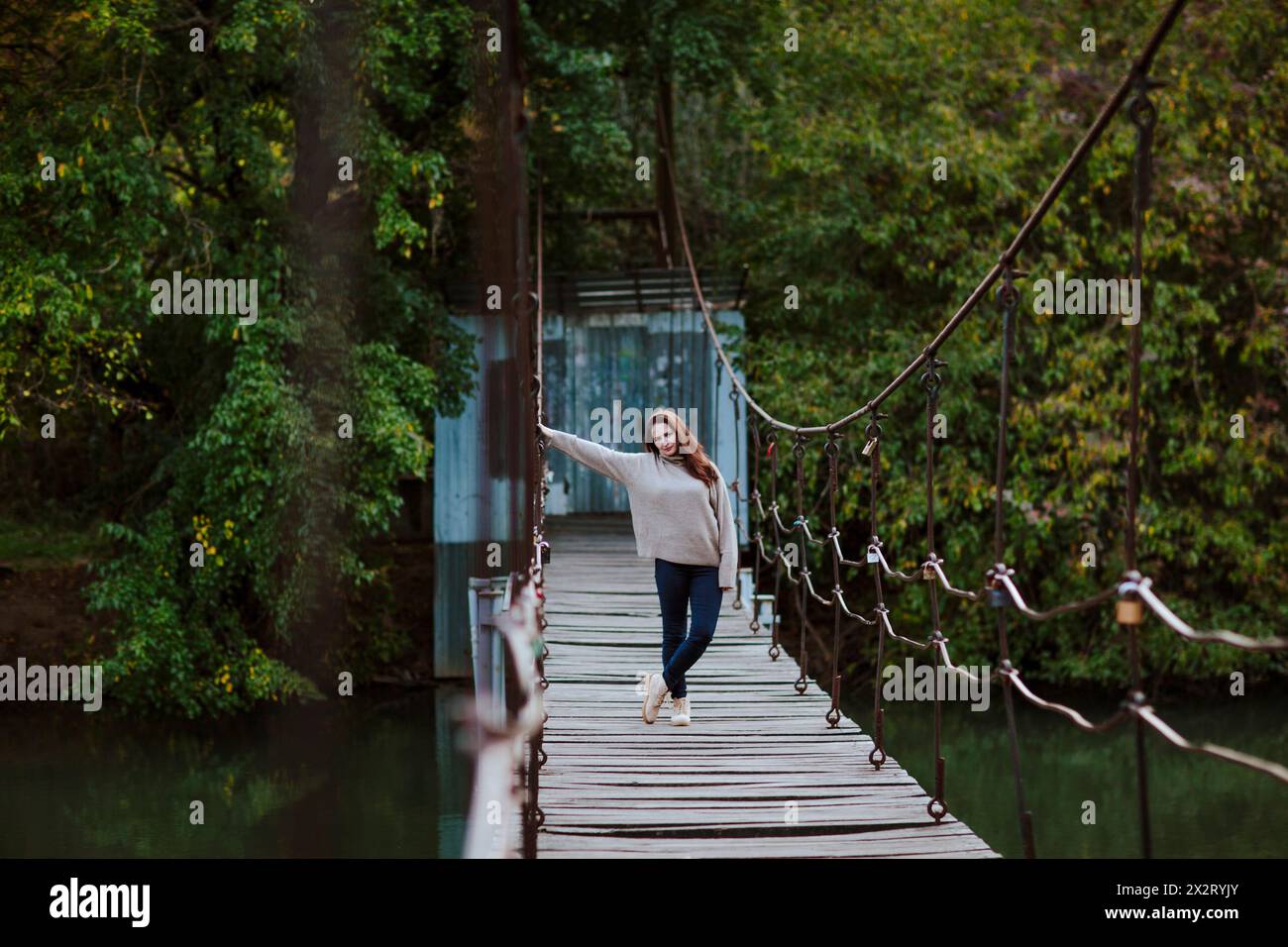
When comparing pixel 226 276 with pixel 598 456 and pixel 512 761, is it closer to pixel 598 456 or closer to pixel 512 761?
pixel 598 456

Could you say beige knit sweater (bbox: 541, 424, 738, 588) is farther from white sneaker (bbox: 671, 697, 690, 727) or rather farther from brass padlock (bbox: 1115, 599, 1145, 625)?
brass padlock (bbox: 1115, 599, 1145, 625)

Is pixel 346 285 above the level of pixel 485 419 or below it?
above

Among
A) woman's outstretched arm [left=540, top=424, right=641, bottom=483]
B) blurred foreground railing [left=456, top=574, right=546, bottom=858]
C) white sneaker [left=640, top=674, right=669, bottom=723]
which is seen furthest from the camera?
white sneaker [left=640, top=674, right=669, bottom=723]

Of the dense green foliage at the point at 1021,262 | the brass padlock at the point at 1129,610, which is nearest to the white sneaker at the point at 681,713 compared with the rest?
the brass padlock at the point at 1129,610

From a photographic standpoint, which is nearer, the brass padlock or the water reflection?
the brass padlock

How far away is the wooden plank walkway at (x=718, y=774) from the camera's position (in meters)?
2.49

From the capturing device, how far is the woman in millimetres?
3395

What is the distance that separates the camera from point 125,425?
851cm

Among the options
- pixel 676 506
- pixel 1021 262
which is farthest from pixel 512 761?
pixel 1021 262

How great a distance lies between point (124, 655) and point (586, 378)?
3.15m

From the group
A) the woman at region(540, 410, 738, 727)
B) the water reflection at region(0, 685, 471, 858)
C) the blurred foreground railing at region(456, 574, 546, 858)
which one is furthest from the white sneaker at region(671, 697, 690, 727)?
the water reflection at region(0, 685, 471, 858)
